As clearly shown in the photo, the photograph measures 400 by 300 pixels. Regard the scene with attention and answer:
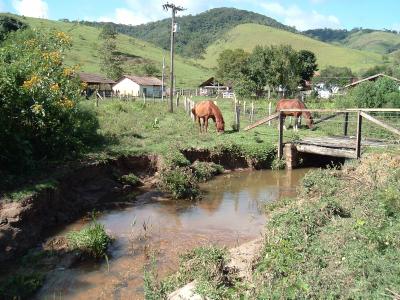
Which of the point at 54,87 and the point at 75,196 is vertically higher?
the point at 54,87

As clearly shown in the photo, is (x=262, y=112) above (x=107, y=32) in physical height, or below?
below

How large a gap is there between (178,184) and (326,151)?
639cm

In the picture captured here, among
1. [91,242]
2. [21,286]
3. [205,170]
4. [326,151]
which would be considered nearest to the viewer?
[21,286]

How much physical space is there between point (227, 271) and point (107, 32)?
87079 mm

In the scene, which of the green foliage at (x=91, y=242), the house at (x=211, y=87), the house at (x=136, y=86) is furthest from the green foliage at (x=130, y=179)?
the house at (x=211, y=87)

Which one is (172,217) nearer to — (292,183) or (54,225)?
(54,225)

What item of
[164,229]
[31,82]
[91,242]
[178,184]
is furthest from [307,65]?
[91,242]

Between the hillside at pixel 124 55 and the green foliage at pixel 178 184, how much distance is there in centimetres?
6230

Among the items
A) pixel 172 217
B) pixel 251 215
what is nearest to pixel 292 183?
pixel 251 215

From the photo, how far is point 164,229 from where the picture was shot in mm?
10781

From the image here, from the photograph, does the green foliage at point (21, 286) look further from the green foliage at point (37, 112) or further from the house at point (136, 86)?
the house at point (136, 86)

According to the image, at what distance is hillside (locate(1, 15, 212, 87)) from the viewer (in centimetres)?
7888

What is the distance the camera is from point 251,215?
1198cm

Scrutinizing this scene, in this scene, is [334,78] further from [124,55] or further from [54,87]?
[54,87]
